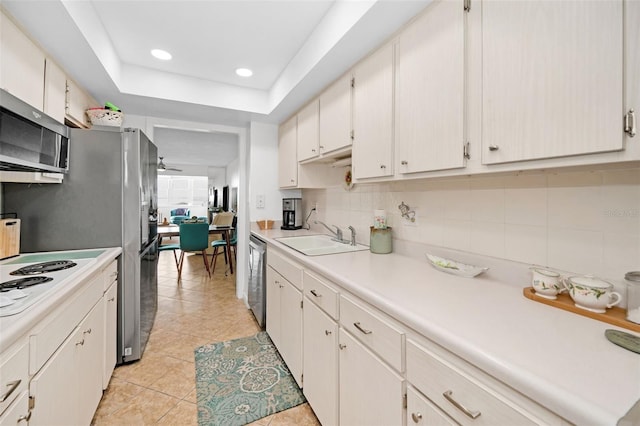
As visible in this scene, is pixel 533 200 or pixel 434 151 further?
pixel 434 151

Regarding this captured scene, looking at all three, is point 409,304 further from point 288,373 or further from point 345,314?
point 288,373

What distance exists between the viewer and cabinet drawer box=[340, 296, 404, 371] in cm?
90

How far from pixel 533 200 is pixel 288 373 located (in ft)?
6.09

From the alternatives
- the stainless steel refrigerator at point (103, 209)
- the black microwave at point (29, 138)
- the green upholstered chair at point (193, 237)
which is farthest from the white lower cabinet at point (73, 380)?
the green upholstered chair at point (193, 237)

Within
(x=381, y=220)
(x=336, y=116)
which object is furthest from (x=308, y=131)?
(x=381, y=220)

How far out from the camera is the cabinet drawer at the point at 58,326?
0.91 m

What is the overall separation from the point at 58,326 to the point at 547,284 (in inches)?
73.4

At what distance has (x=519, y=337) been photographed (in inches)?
27.5

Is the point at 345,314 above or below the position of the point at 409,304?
below

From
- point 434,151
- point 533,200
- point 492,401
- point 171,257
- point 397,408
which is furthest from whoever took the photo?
point 171,257

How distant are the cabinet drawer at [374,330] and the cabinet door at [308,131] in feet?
4.80

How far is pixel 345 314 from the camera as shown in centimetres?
119

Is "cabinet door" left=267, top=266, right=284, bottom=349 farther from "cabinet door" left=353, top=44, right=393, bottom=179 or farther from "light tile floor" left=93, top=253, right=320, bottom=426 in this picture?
"cabinet door" left=353, top=44, right=393, bottom=179

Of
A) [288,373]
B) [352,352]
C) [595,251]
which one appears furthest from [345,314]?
[288,373]
